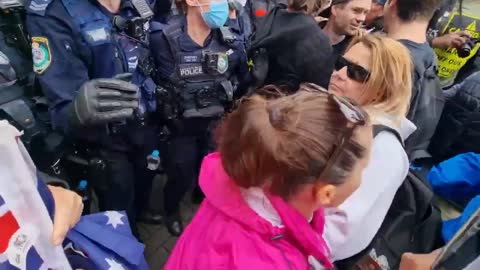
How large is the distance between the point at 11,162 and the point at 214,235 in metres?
0.57

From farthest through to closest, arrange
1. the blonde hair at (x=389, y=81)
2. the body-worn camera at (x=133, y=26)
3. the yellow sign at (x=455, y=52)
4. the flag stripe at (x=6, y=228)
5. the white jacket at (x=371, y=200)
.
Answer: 1. the yellow sign at (x=455, y=52)
2. the body-worn camera at (x=133, y=26)
3. the blonde hair at (x=389, y=81)
4. the white jacket at (x=371, y=200)
5. the flag stripe at (x=6, y=228)

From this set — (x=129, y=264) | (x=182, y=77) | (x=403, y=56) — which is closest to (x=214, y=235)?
(x=129, y=264)

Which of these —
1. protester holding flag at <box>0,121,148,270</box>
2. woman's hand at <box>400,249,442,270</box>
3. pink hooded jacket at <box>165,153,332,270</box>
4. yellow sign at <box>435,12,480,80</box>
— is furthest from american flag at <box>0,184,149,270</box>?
yellow sign at <box>435,12,480,80</box>

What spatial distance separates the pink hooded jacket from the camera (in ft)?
3.89

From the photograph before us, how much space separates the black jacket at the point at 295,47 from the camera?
2500mm

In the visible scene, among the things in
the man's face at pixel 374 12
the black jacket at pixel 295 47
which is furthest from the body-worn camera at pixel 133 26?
the man's face at pixel 374 12

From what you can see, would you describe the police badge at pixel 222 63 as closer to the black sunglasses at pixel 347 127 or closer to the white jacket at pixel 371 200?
the white jacket at pixel 371 200

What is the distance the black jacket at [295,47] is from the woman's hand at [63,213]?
153 cm

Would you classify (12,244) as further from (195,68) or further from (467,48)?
(467,48)

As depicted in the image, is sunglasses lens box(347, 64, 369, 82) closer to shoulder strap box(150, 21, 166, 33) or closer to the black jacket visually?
the black jacket

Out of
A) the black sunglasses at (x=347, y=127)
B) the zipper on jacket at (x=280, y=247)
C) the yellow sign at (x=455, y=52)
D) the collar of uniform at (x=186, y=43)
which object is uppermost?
the black sunglasses at (x=347, y=127)

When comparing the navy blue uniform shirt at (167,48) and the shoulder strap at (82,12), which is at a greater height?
the shoulder strap at (82,12)

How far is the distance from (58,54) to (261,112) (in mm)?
1252

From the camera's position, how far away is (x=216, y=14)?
8.11ft
